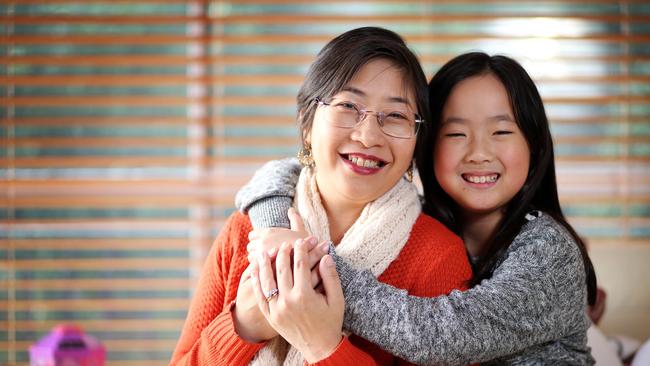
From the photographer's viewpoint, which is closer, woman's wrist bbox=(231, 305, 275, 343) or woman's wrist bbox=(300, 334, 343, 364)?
woman's wrist bbox=(300, 334, 343, 364)

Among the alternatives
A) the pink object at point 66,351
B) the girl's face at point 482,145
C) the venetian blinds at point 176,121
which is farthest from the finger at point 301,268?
the venetian blinds at point 176,121

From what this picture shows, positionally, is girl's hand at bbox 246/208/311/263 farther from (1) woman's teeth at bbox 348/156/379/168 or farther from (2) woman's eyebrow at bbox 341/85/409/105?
(2) woman's eyebrow at bbox 341/85/409/105

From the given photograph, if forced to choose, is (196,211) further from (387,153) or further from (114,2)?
(387,153)

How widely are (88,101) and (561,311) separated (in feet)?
8.72

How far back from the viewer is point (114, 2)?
3.51m

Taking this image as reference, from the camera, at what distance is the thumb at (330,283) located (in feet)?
4.27

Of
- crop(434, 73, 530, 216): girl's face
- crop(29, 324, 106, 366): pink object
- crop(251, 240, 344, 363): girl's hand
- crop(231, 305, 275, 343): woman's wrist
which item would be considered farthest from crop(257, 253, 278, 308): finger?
crop(29, 324, 106, 366): pink object

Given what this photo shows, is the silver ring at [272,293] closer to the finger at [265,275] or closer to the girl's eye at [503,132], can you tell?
the finger at [265,275]

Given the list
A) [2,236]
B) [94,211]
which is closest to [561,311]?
[94,211]

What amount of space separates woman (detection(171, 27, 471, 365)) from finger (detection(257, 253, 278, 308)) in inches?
1.2

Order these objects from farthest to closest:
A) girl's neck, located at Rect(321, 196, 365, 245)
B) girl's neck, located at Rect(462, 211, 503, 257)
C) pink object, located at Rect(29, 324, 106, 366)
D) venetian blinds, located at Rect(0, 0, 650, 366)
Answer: venetian blinds, located at Rect(0, 0, 650, 366) → pink object, located at Rect(29, 324, 106, 366) → girl's neck, located at Rect(462, 211, 503, 257) → girl's neck, located at Rect(321, 196, 365, 245)

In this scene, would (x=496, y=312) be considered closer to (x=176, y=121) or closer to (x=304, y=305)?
(x=304, y=305)

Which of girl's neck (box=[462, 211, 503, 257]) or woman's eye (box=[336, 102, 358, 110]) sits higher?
woman's eye (box=[336, 102, 358, 110])

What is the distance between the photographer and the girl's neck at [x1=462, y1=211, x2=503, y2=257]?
171 centimetres
